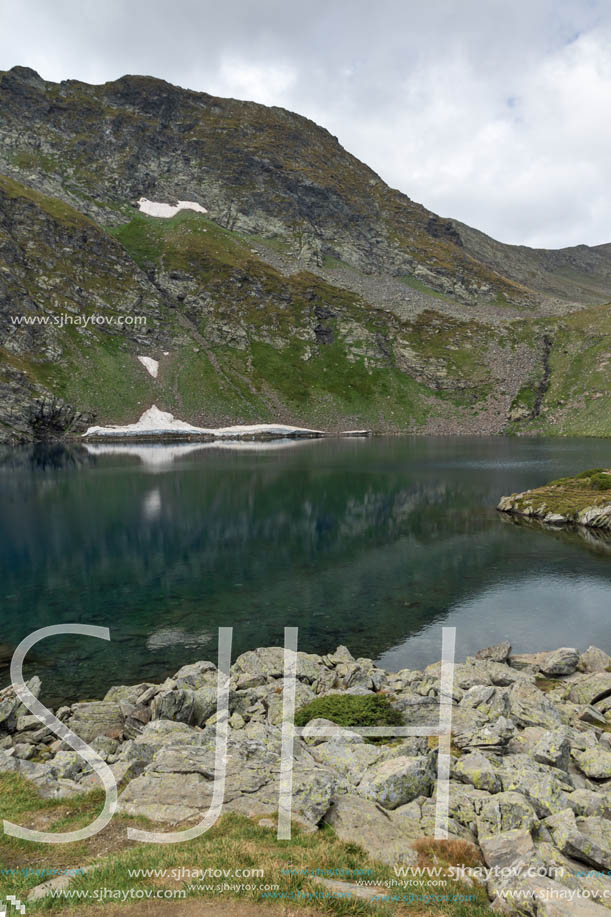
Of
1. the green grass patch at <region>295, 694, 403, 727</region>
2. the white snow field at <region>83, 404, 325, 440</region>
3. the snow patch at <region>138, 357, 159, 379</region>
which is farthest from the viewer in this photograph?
the snow patch at <region>138, 357, 159, 379</region>

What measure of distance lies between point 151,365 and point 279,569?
157323 mm

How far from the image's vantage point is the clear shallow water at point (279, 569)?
30656mm

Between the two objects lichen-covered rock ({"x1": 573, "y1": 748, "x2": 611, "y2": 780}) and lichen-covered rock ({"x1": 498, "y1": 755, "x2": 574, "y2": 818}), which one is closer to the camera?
lichen-covered rock ({"x1": 498, "y1": 755, "x2": 574, "y2": 818})

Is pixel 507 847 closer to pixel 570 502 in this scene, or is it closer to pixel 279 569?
pixel 279 569

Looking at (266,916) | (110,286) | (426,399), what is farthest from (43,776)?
(110,286)

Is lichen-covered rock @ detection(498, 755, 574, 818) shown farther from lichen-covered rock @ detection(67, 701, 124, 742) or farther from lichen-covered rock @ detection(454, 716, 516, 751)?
lichen-covered rock @ detection(67, 701, 124, 742)

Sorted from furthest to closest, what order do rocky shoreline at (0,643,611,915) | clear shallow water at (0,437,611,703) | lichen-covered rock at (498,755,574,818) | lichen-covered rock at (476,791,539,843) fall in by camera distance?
clear shallow water at (0,437,611,703) → lichen-covered rock at (498,755,574,818) → lichen-covered rock at (476,791,539,843) → rocky shoreline at (0,643,611,915)

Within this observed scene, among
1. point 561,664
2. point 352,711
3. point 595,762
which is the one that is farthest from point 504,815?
point 561,664

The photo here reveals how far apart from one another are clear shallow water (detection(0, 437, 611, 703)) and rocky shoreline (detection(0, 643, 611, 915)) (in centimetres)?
593

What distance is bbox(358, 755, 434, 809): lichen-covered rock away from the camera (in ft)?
41.3

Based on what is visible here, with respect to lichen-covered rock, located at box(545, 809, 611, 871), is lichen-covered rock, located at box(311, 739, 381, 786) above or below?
below

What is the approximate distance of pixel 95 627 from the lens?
3111cm

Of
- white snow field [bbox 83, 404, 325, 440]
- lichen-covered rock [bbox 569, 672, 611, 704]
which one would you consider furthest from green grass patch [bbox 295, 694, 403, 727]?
white snow field [bbox 83, 404, 325, 440]

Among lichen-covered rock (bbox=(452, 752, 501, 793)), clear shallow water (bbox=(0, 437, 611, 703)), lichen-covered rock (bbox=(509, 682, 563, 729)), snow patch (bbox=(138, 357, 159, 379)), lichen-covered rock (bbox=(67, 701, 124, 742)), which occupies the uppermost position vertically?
snow patch (bbox=(138, 357, 159, 379))
